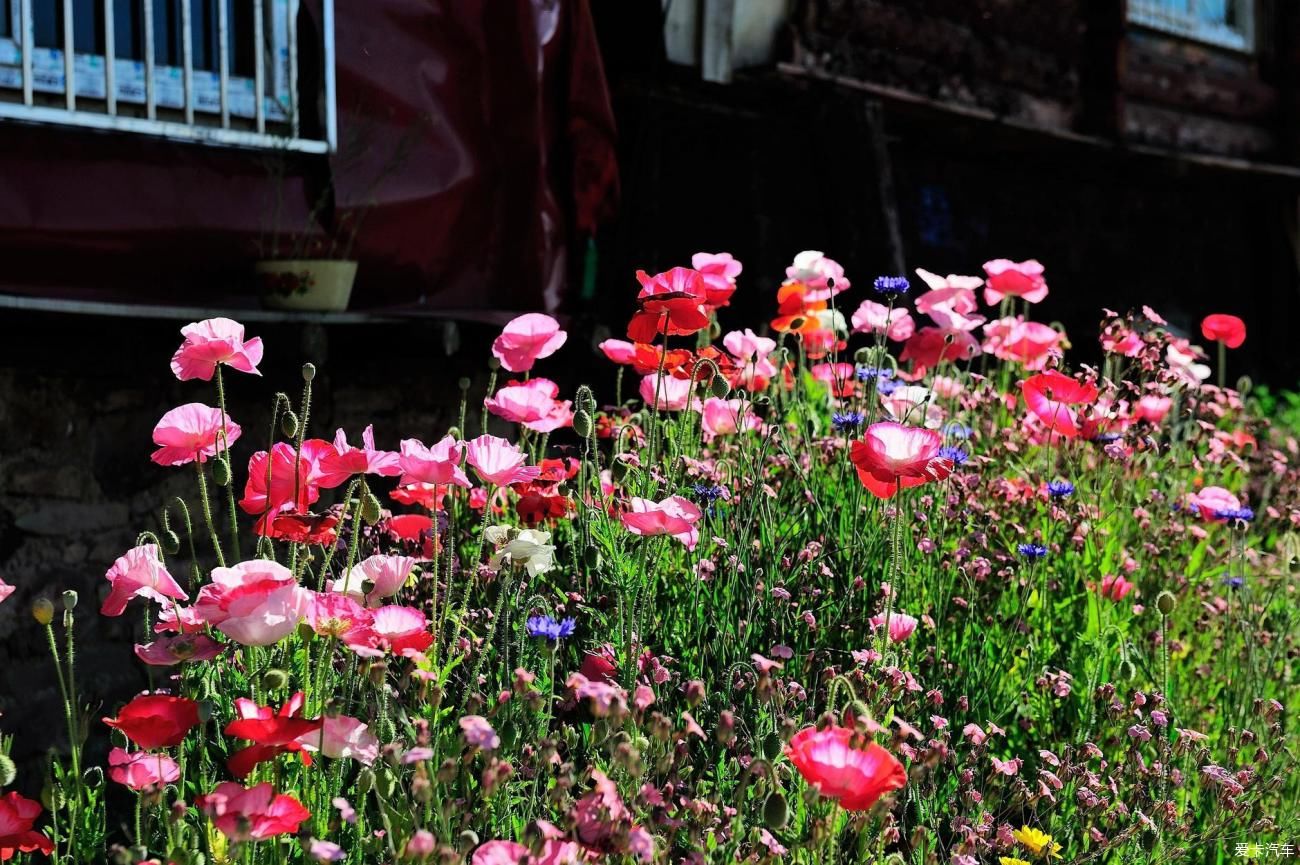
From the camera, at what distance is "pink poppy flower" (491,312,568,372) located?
7.77 ft

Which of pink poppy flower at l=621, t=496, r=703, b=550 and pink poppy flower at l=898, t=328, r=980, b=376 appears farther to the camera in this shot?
pink poppy flower at l=898, t=328, r=980, b=376

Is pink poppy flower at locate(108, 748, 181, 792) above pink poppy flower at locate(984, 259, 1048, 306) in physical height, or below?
below

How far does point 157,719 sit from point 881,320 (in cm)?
181

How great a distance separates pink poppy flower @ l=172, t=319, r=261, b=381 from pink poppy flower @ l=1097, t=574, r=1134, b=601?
1639 millimetres

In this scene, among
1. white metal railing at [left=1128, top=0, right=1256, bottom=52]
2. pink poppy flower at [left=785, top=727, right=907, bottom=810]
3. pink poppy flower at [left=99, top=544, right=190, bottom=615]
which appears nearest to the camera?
pink poppy flower at [left=785, top=727, right=907, bottom=810]

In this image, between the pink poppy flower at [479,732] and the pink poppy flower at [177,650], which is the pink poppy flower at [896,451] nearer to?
the pink poppy flower at [479,732]

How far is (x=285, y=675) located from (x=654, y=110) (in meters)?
4.14

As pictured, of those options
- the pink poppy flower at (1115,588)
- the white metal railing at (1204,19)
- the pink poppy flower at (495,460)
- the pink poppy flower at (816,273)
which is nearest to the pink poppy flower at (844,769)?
the pink poppy flower at (495,460)

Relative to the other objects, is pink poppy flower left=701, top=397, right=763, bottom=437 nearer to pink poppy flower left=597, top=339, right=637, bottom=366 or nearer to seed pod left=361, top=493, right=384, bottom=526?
pink poppy flower left=597, top=339, right=637, bottom=366

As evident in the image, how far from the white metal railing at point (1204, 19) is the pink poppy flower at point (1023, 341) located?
203 inches

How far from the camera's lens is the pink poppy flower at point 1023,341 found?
324 cm

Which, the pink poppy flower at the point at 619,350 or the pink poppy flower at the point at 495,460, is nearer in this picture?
the pink poppy flower at the point at 495,460

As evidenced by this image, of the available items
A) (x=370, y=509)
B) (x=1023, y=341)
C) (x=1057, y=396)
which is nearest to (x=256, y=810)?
(x=370, y=509)

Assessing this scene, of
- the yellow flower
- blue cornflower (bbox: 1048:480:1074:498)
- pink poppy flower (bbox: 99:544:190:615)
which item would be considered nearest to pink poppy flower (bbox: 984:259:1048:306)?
blue cornflower (bbox: 1048:480:1074:498)
